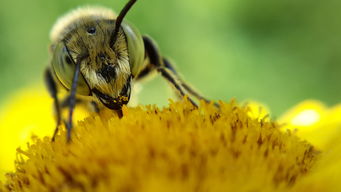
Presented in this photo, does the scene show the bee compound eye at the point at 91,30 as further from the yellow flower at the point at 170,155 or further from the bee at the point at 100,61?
the yellow flower at the point at 170,155

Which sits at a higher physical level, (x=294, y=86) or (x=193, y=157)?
(x=294, y=86)

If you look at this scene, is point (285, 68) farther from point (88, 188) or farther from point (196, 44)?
point (88, 188)

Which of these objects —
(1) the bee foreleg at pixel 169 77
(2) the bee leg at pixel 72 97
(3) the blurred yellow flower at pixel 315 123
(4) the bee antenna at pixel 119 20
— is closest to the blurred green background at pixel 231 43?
(3) the blurred yellow flower at pixel 315 123

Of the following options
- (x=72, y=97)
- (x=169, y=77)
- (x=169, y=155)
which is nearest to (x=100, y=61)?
(x=72, y=97)

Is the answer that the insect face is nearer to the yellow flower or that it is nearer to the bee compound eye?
the bee compound eye

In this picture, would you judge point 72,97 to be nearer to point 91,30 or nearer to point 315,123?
point 91,30

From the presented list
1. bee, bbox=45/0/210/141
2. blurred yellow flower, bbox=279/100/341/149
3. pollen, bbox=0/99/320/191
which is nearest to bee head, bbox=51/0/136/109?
bee, bbox=45/0/210/141

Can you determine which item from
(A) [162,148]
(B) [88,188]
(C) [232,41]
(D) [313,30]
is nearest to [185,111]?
(A) [162,148]
